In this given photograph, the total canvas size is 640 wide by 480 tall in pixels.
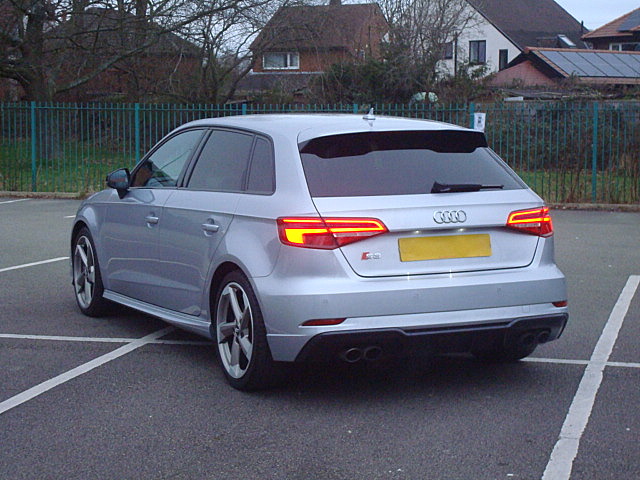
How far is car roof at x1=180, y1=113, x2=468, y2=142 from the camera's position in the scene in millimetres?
5812

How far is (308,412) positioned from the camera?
5.45 meters

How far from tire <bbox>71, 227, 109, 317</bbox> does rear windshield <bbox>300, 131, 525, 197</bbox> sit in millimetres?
2867

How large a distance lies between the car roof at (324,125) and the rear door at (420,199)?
6 cm

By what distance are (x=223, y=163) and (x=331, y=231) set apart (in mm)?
1342

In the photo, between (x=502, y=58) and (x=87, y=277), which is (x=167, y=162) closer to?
(x=87, y=277)

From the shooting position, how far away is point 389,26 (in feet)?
131

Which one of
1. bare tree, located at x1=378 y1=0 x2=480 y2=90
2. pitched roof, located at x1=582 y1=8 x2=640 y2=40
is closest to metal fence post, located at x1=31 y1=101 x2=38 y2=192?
bare tree, located at x1=378 y1=0 x2=480 y2=90

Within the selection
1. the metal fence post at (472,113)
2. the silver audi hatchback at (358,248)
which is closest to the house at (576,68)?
the metal fence post at (472,113)

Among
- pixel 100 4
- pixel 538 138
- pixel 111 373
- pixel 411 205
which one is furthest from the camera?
pixel 100 4

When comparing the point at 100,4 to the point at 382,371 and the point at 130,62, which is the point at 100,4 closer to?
the point at 130,62

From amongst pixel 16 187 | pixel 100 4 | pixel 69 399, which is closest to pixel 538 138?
pixel 16 187

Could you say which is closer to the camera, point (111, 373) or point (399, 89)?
point (111, 373)

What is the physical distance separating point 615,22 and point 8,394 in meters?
68.3

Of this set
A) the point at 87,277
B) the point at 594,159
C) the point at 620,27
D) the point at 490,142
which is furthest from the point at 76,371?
the point at 620,27
